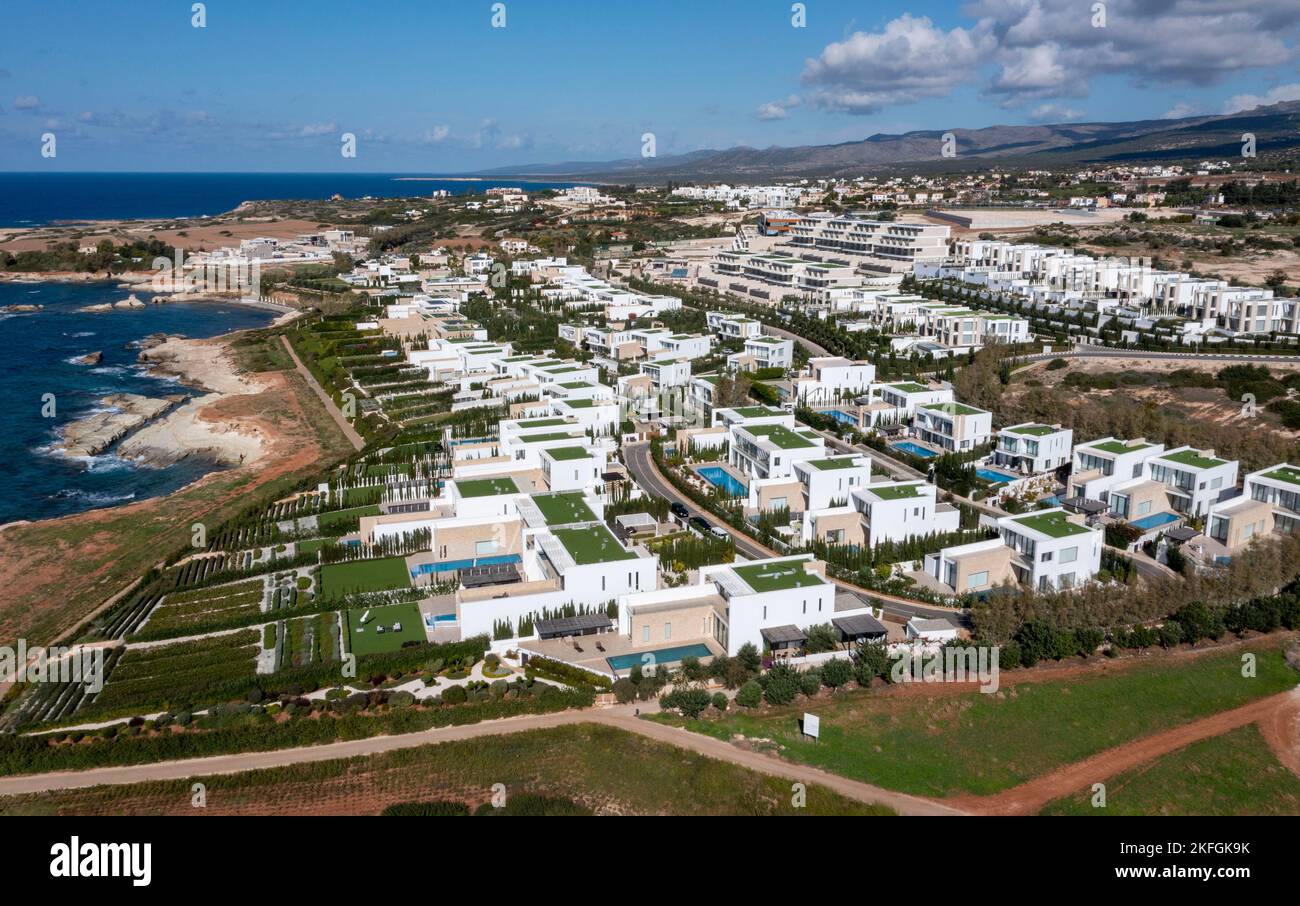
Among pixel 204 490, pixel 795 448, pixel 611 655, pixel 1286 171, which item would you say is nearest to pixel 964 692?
pixel 611 655

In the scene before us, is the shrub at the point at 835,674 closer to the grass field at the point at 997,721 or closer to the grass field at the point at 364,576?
the grass field at the point at 997,721

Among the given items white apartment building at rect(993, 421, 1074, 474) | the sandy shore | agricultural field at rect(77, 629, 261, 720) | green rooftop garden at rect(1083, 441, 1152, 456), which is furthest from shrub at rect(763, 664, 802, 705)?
the sandy shore

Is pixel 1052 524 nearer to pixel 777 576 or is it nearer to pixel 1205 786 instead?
pixel 777 576

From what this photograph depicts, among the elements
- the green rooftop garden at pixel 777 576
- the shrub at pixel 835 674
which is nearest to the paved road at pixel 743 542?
the green rooftop garden at pixel 777 576

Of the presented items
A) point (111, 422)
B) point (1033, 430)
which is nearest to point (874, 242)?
point (1033, 430)

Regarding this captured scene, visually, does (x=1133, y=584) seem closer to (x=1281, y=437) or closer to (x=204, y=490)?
(x=1281, y=437)

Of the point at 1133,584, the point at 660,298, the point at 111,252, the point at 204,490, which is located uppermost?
the point at 111,252
